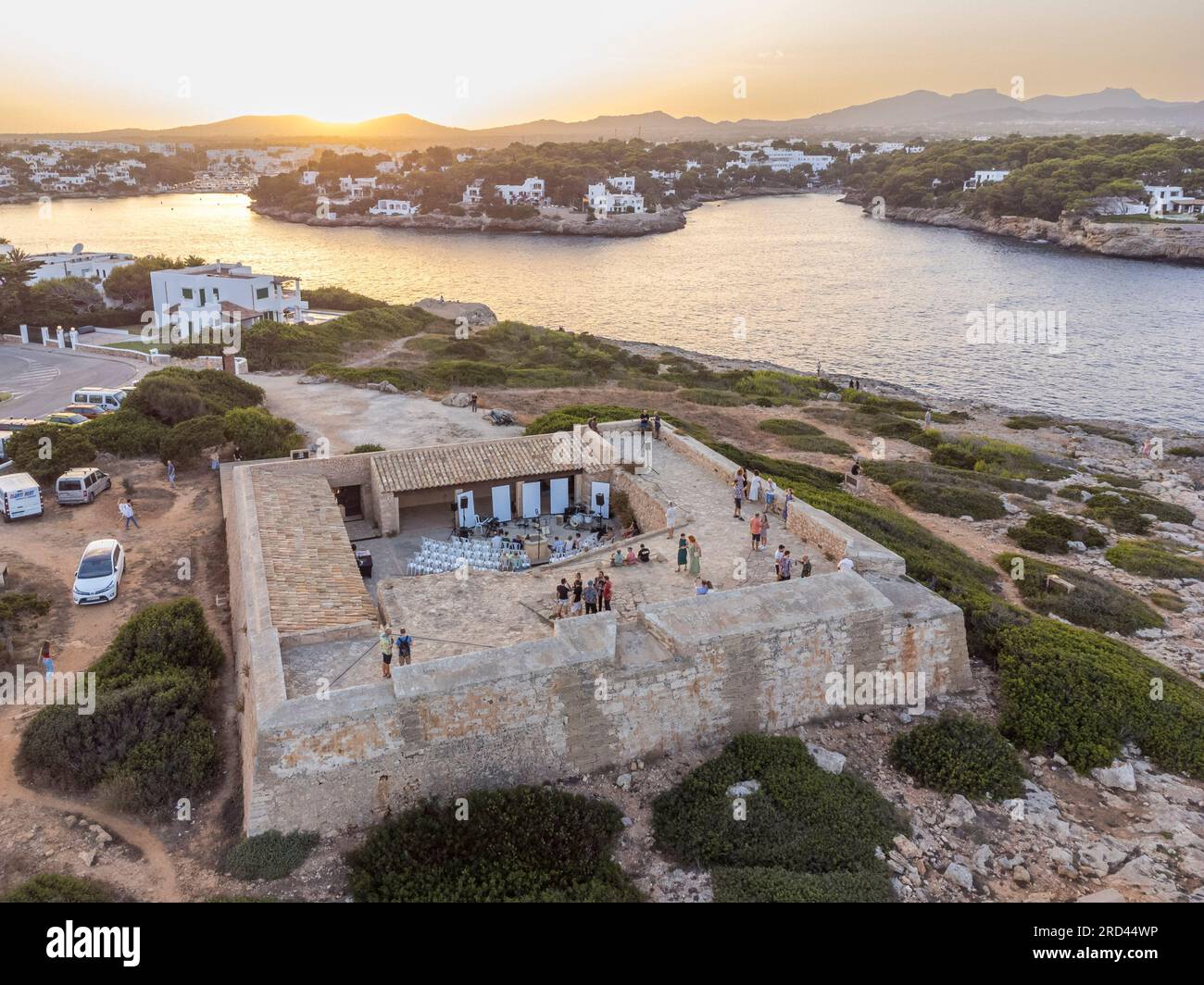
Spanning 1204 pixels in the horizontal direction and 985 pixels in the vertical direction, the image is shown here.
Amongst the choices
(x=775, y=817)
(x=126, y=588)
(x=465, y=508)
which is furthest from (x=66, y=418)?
(x=775, y=817)

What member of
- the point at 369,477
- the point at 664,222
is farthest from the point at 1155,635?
the point at 664,222

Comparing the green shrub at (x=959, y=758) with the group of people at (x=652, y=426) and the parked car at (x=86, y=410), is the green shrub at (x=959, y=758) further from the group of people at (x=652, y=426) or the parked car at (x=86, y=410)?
the parked car at (x=86, y=410)

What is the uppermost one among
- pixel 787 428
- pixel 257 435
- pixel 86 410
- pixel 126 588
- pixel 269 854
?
pixel 86 410

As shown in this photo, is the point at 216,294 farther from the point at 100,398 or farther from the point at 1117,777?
the point at 1117,777

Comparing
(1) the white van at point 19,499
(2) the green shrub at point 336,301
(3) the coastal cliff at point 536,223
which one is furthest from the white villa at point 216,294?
(3) the coastal cliff at point 536,223

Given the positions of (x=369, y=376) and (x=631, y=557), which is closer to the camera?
(x=631, y=557)

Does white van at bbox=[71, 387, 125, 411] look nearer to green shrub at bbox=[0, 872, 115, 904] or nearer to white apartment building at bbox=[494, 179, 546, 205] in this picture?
green shrub at bbox=[0, 872, 115, 904]

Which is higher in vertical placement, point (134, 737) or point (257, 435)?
point (257, 435)
